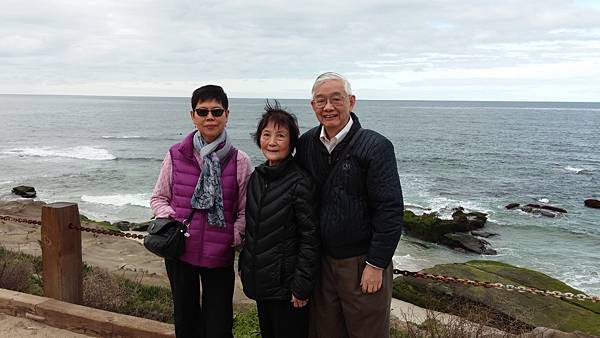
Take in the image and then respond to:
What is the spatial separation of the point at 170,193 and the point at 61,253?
1.82 m

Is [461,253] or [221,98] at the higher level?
[221,98]

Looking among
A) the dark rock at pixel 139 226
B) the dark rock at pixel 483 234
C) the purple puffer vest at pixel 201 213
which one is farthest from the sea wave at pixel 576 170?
the purple puffer vest at pixel 201 213

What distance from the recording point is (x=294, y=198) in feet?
9.93

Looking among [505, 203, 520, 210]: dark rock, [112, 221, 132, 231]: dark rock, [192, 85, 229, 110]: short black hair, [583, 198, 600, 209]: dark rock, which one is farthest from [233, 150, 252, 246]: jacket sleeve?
[583, 198, 600, 209]: dark rock

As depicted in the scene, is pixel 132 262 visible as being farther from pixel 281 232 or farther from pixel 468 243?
pixel 468 243

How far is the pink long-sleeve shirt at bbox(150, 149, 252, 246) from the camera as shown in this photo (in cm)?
339

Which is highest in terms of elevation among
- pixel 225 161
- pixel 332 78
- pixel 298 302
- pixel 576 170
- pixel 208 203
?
pixel 332 78

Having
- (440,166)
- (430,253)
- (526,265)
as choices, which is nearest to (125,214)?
(430,253)

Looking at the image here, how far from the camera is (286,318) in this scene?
10.4ft

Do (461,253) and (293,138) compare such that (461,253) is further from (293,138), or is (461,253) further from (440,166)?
(440,166)

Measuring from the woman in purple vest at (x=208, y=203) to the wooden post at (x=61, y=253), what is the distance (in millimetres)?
1647

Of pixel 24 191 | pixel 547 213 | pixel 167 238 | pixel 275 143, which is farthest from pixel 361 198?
pixel 24 191

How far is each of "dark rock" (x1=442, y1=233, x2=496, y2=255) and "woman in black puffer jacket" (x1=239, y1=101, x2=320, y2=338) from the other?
636 inches

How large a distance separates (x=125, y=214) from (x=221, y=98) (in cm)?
1973
